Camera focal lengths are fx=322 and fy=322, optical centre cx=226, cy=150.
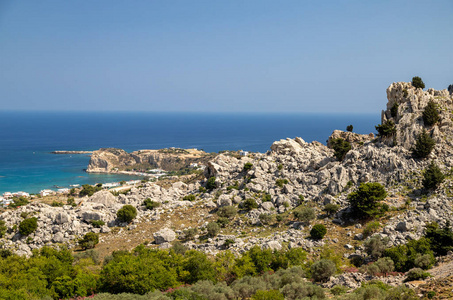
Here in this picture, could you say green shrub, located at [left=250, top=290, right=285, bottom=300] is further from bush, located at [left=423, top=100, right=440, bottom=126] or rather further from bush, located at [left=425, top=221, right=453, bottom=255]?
bush, located at [left=423, top=100, right=440, bottom=126]

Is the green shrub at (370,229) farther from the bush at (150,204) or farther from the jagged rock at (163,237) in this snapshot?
the bush at (150,204)

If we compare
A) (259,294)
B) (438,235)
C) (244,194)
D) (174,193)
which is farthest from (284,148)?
(259,294)

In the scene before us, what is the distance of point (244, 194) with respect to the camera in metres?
44.8

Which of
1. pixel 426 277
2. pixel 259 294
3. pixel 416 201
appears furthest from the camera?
pixel 416 201

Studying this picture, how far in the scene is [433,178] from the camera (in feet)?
113

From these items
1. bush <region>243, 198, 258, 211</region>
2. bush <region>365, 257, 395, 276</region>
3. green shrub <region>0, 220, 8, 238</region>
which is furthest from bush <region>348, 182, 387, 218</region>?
green shrub <region>0, 220, 8, 238</region>

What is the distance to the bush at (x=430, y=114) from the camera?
40531 mm

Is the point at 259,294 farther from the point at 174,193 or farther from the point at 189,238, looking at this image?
the point at 174,193

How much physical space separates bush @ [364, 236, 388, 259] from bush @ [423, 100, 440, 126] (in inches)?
767

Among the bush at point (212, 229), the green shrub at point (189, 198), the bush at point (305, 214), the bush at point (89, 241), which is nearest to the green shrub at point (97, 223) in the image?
the bush at point (89, 241)

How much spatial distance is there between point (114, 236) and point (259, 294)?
2439 centimetres

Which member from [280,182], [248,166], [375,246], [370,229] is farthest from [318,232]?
[248,166]

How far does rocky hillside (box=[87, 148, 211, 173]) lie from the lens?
499 feet

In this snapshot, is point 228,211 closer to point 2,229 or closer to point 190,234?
point 190,234
